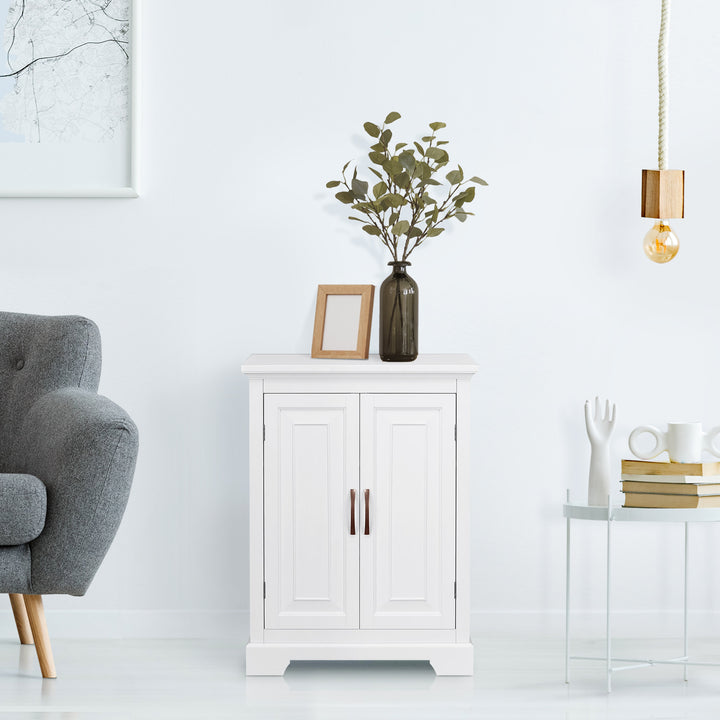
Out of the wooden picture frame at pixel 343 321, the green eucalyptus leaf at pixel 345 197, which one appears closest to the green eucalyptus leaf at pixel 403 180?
the green eucalyptus leaf at pixel 345 197

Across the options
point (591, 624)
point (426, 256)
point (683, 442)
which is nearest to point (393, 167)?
point (426, 256)

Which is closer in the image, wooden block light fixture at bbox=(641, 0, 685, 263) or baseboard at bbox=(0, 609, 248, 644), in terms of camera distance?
wooden block light fixture at bbox=(641, 0, 685, 263)

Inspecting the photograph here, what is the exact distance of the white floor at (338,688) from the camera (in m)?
2.07

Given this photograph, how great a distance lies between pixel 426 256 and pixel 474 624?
3.32 ft

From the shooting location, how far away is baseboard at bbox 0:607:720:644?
8.75ft

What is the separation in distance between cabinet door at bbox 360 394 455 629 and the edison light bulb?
0.65 m

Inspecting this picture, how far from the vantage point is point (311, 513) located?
2.30 metres

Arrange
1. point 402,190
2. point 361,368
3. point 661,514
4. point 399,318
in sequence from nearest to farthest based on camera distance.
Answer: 1. point 661,514
2. point 361,368
3. point 399,318
4. point 402,190

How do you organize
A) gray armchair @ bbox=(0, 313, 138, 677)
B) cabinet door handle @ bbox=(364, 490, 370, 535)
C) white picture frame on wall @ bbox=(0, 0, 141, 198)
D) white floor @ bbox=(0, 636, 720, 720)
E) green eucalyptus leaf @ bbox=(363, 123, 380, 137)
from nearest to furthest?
1. gray armchair @ bbox=(0, 313, 138, 677)
2. white floor @ bbox=(0, 636, 720, 720)
3. cabinet door handle @ bbox=(364, 490, 370, 535)
4. green eucalyptus leaf @ bbox=(363, 123, 380, 137)
5. white picture frame on wall @ bbox=(0, 0, 141, 198)

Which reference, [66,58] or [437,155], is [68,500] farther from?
[66,58]

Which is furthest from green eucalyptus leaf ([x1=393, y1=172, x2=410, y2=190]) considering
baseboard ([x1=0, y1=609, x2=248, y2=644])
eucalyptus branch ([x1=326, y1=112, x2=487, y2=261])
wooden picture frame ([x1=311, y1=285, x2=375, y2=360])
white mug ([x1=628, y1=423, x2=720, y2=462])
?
baseboard ([x1=0, y1=609, x2=248, y2=644])

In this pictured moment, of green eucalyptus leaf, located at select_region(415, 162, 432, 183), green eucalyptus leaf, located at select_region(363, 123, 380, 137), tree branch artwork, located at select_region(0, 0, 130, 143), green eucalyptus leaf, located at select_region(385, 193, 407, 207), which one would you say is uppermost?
tree branch artwork, located at select_region(0, 0, 130, 143)

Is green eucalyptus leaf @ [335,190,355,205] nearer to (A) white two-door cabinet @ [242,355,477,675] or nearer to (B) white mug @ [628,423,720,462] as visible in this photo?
(A) white two-door cabinet @ [242,355,477,675]

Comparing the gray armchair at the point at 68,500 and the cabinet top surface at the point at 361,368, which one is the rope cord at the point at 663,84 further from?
the gray armchair at the point at 68,500
